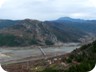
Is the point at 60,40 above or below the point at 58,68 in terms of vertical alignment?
below

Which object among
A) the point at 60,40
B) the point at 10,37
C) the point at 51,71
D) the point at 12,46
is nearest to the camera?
the point at 51,71

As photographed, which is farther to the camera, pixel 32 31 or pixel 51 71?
pixel 32 31

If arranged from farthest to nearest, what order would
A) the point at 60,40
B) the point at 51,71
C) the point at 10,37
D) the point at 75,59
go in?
the point at 60,40 → the point at 10,37 → the point at 75,59 → the point at 51,71

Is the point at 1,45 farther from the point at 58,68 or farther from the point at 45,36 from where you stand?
the point at 58,68

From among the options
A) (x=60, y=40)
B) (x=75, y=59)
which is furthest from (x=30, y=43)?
(x=75, y=59)

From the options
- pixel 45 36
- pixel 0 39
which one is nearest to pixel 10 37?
pixel 0 39

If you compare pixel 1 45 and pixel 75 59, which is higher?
pixel 75 59

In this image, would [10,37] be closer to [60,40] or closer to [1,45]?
[1,45]

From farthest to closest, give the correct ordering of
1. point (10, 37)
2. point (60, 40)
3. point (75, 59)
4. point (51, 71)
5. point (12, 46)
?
1. point (60, 40)
2. point (10, 37)
3. point (12, 46)
4. point (75, 59)
5. point (51, 71)

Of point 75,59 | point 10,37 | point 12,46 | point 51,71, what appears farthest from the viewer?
point 10,37
